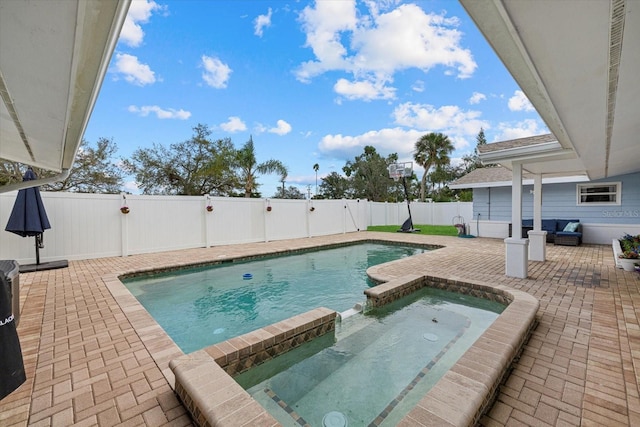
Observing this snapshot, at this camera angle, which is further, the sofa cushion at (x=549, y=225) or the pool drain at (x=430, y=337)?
the sofa cushion at (x=549, y=225)

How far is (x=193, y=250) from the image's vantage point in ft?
31.9

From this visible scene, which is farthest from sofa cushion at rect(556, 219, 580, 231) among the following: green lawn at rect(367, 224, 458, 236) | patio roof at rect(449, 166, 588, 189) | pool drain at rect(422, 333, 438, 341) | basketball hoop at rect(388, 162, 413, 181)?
pool drain at rect(422, 333, 438, 341)

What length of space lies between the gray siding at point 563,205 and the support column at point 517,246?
7520 millimetres

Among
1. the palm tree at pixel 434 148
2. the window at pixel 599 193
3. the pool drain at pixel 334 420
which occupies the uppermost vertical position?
the palm tree at pixel 434 148

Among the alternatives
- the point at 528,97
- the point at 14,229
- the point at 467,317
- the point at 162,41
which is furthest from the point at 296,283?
the point at 162,41

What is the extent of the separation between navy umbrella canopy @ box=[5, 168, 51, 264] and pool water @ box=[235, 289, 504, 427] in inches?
257

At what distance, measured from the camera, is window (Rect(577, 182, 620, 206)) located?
10.5 meters

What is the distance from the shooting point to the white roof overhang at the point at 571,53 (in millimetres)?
1454

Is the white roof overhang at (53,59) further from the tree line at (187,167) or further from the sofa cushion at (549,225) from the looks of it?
the tree line at (187,167)

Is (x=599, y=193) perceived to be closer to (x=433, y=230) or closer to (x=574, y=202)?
(x=574, y=202)

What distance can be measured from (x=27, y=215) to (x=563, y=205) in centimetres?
1734

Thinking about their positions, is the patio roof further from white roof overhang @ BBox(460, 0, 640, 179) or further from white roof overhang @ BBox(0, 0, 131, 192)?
white roof overhang @ BBox(0, 0, 131, 192)

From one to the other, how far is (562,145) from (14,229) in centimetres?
1086

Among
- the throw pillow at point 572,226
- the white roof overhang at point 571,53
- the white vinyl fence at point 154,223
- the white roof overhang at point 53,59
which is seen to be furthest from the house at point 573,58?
the white vinyl fence at point 154,223
